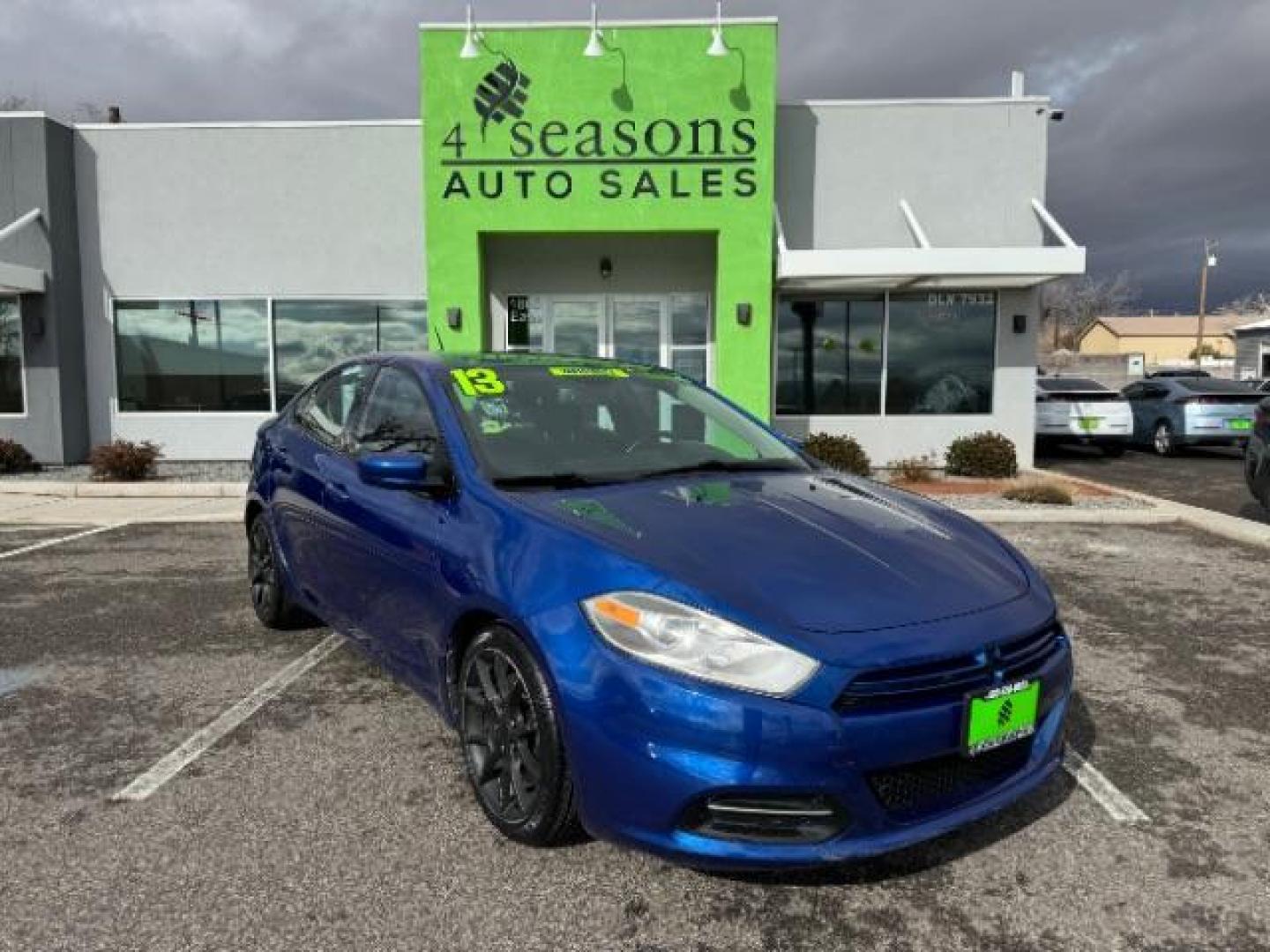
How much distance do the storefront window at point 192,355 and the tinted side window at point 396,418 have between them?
10.3m

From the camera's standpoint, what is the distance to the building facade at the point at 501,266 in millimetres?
12133

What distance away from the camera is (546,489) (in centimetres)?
309

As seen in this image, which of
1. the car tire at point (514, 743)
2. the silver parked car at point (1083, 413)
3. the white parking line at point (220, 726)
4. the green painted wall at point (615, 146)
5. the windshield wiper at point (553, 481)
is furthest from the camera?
the silver parked car at point (1083, 413)

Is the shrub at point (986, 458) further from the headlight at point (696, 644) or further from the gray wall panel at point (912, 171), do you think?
the headlight at point (696, 644)

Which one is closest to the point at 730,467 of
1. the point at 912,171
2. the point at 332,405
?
the point at 332,405

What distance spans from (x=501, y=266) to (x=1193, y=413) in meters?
→ 13.1

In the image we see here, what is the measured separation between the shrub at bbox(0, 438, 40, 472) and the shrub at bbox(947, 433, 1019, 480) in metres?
13.1

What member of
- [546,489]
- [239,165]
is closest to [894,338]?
[239,165]

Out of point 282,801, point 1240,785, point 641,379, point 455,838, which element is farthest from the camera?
point 641,379

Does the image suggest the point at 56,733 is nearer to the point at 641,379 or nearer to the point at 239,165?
the point at 641,379

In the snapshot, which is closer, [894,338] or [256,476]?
[256,476]

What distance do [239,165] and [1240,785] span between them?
1383 cm

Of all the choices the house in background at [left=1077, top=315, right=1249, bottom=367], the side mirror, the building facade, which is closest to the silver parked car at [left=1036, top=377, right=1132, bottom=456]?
the building facade

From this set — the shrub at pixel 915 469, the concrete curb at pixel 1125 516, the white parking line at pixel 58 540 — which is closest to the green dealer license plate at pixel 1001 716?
the concrete curb at pixel 1125 516
